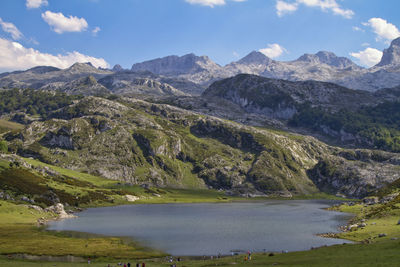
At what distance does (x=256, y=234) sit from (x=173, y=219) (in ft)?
191

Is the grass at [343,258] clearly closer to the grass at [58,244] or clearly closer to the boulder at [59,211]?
the grass at [58,244]

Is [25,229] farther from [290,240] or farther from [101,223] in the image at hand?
[290,240]

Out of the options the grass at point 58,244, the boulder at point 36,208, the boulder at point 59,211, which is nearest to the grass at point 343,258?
the grass at point 58,244

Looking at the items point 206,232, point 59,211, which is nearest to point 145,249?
point 206,232

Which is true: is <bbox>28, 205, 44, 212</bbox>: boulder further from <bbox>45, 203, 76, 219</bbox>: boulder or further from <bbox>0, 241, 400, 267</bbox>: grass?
<bbox>0, 241, 400, 267</bbox>: grass

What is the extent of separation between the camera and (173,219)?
570 feet

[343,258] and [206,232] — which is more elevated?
[343,258]

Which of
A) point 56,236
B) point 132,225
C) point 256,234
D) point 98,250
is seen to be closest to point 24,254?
point 98,250

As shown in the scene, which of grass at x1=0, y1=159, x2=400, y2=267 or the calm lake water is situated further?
the calm lake water

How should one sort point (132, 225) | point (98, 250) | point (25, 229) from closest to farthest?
point (98, 250) → point (25, 229) → point (132, 225)

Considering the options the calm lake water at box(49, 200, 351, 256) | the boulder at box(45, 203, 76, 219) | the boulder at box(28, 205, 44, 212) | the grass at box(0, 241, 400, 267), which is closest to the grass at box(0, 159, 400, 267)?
the grass at box(0, 241, 400, 267)

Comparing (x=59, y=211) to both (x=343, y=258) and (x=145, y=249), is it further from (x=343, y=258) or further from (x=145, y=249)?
(x=343, y=258)

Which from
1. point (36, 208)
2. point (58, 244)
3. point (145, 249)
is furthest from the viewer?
point (36, 208)

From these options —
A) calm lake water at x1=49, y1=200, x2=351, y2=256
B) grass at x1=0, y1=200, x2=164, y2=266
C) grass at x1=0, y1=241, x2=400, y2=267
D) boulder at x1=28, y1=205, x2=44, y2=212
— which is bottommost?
calm lake water at x1=49, y1=200, x2=351, y2=256
